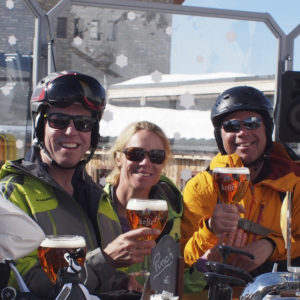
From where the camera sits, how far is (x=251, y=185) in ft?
10.5

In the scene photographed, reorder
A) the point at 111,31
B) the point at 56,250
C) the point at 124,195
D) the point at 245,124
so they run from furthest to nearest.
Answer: the point at 111,31 → the point at 245,124 → the point at 124,195 → the point at 56,250

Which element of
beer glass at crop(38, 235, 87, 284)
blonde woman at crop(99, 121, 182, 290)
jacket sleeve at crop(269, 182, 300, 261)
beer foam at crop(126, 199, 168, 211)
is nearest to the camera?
beer glass at crop(38, 235, 87, 284)

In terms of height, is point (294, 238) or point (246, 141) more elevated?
point (246, 141)

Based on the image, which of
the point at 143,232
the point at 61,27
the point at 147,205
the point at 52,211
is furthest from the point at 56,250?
the point at 61,27

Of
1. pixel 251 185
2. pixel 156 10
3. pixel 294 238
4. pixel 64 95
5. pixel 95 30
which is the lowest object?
pixel 294 238

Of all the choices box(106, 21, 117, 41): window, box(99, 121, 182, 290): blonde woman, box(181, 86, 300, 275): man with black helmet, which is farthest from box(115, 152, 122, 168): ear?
box(106, 21, 117, 41): window

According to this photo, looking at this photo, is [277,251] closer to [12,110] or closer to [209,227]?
[209,227]

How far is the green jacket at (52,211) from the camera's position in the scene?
2045 mm

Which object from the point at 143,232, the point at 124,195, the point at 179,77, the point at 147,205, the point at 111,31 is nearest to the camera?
the point at 143,232

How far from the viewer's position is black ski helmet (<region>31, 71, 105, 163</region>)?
2.50 meters

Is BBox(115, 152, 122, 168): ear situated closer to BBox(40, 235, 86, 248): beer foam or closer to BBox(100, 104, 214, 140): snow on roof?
BBox(100, 104, 214, 140): snow on roof

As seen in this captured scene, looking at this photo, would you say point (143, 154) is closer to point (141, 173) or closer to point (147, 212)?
point (141, 173)

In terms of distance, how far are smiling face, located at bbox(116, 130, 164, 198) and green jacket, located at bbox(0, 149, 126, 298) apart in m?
0.55

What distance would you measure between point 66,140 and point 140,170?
63cm
